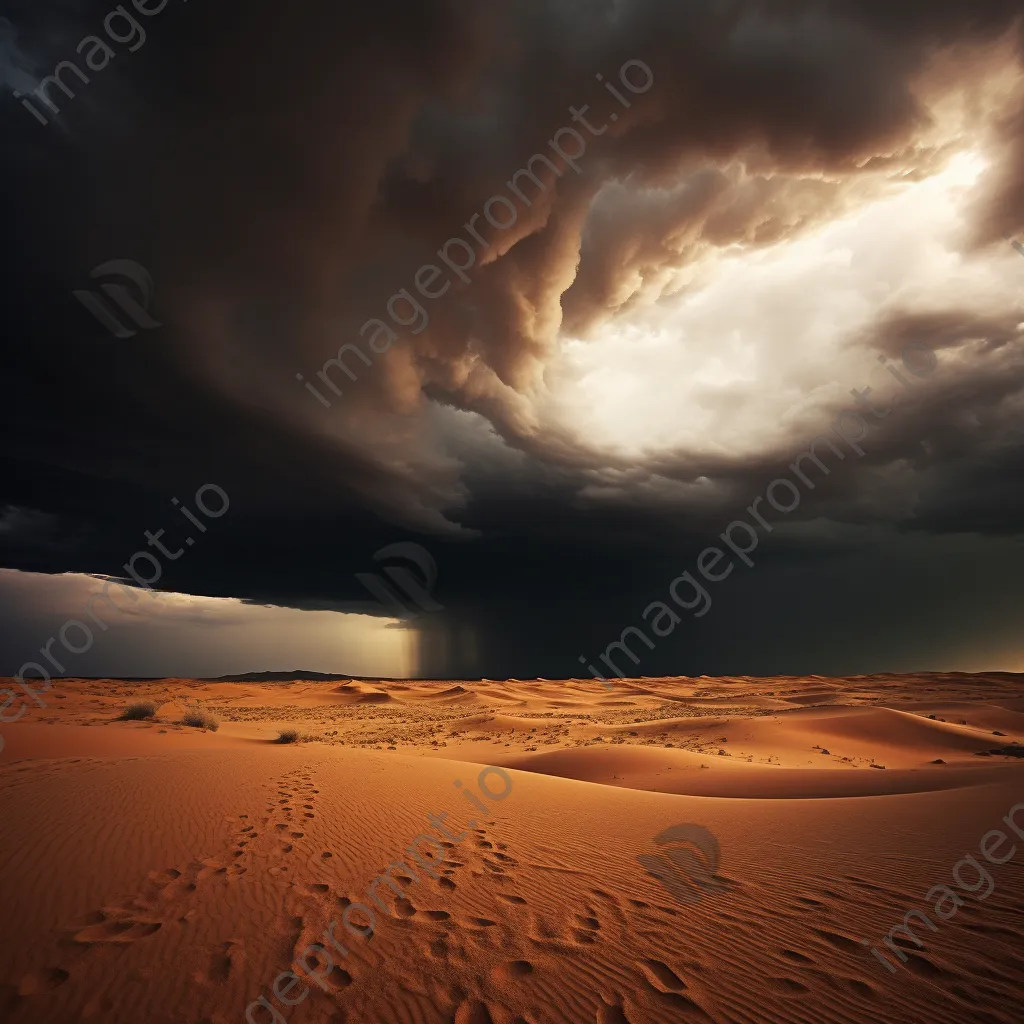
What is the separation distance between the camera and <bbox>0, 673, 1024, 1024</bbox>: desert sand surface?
3719mm

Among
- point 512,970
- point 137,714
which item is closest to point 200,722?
point 137,714

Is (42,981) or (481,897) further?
(481,897)

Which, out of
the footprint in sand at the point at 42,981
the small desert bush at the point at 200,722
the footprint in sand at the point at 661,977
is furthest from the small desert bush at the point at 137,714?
the footprint in sand at the point at 661,977

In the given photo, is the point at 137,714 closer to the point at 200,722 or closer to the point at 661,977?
the point at 200,722

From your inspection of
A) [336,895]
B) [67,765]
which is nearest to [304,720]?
[67,765]

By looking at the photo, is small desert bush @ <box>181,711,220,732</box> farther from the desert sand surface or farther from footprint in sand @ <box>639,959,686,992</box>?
footprint in sand @ <box>639,959,686,992</box>

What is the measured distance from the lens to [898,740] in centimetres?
1850

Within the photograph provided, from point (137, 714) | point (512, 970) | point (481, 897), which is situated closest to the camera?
point (512, 970)

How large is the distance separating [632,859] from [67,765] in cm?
1102

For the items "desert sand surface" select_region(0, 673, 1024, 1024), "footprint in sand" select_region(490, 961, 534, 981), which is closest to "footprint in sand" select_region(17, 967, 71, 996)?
"desert sand surface" select_region(0, 673, 1024, 1024)

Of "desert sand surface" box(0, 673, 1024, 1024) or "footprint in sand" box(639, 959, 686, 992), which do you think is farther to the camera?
"footprint in sand" box(639, 959, 686, 992)

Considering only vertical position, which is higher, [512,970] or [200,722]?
[200,722]

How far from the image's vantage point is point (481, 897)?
5309 millimetres

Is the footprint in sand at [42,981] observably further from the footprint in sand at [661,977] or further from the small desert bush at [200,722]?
the small desert bush at [200,722]
